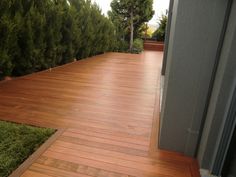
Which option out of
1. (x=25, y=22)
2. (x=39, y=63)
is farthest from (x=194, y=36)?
(x=39, y=63)

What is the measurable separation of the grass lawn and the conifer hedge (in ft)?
5.93

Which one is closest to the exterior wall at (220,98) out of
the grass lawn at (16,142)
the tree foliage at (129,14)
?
the grass lawn at (16,142)

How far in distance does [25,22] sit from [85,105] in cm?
216

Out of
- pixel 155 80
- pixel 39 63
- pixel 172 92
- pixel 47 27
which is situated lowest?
pixel 155 80

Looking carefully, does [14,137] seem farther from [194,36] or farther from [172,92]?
[194,36]

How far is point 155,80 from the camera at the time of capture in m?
4.27

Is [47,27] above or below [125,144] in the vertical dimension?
above

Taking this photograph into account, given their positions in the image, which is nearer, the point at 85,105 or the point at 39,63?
the point at 85,105

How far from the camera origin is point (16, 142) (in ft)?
5.84

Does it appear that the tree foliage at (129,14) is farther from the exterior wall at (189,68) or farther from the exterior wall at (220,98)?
the exterior wall at (220,98)

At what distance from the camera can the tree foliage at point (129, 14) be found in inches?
383

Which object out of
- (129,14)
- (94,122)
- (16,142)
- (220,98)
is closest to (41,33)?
(94,122)

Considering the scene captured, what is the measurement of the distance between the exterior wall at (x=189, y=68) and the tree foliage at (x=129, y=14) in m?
8.72

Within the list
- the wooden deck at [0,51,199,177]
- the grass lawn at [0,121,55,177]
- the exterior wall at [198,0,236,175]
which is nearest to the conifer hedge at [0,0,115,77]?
the wooden deck at [0,51,199,177]
